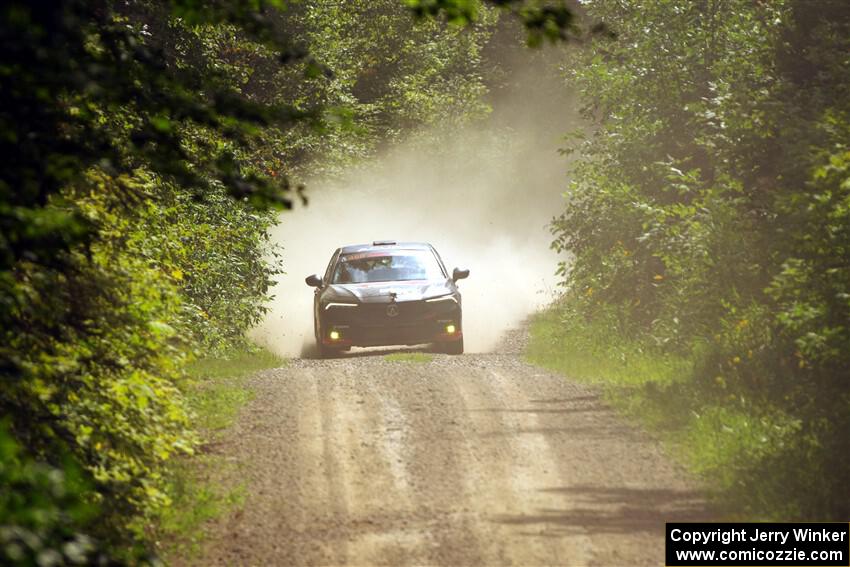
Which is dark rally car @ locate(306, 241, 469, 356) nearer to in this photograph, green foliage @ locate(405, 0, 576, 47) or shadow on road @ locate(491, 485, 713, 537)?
shadow on road @ locate(491, 485, 713, 537)

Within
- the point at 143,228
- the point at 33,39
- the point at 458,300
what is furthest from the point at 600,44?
the point at 33,39

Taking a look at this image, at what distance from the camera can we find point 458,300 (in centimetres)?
1872

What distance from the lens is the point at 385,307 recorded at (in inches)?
715

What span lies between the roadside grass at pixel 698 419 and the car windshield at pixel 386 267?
2136mm

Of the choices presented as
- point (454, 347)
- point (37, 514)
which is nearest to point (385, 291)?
point (454, 347)

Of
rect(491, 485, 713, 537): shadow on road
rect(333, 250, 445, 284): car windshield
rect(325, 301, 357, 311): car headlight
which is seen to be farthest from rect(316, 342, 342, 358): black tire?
A: rect(491, 485, 713, 537): shadow on road

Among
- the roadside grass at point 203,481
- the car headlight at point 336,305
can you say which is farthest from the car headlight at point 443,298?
the roadside grass at point 203,481

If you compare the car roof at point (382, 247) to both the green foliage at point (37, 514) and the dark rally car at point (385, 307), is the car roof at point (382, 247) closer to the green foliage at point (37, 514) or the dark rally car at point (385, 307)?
the dark rally car at point (385, 307)

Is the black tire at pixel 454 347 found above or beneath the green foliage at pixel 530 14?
beneath

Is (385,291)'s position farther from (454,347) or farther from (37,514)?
(37,514)

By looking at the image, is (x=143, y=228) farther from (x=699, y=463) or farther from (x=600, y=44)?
(x=600, y=44)

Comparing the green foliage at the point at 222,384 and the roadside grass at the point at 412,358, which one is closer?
the green foliage at the point at 222,384

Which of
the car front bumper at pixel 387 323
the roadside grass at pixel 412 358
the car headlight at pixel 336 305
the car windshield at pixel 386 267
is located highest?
the car windshield at pixel 386 267

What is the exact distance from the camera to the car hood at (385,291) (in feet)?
59.8
